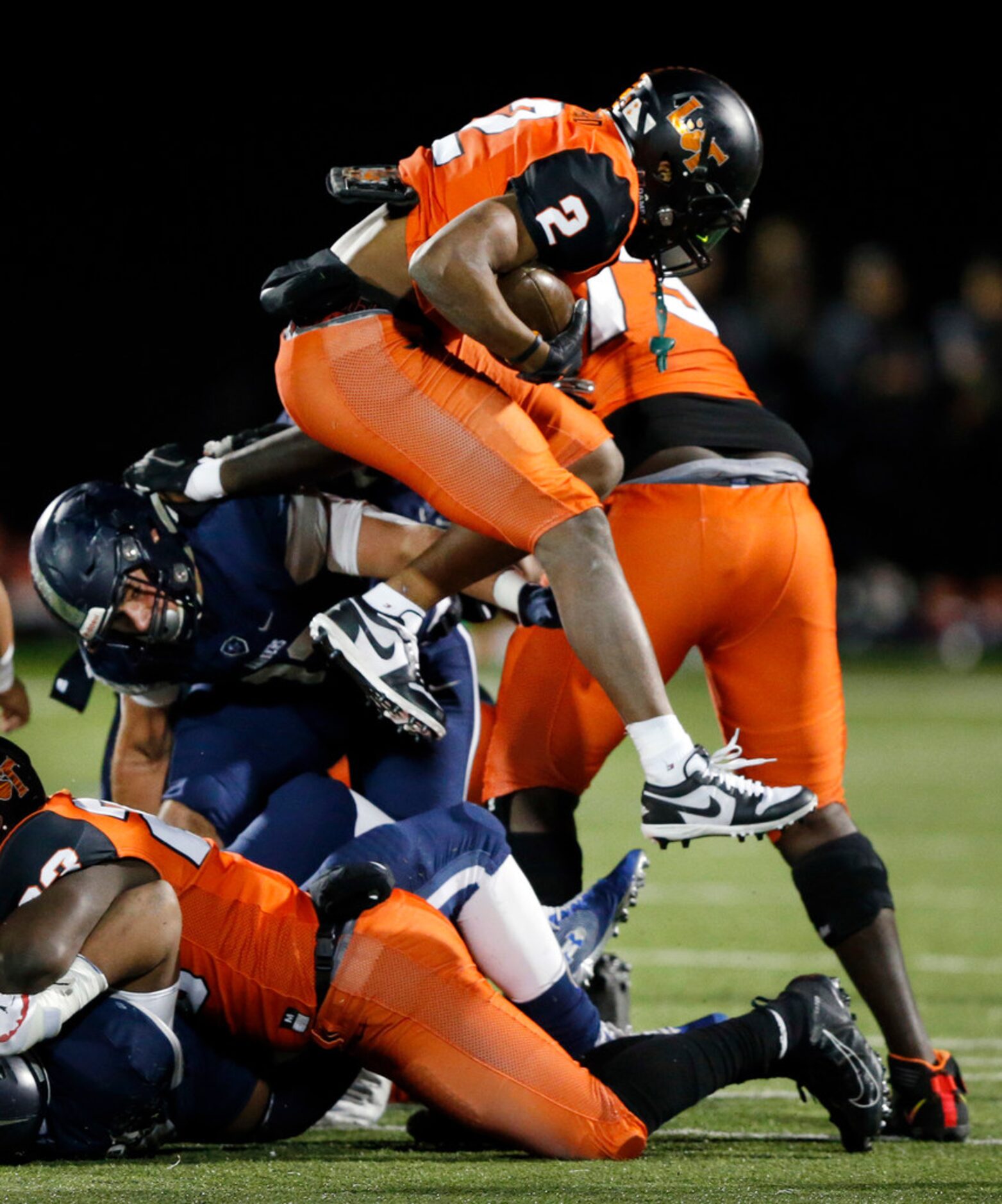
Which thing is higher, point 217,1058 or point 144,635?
point 144,635

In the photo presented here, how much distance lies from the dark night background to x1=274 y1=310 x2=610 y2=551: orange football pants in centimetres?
1197

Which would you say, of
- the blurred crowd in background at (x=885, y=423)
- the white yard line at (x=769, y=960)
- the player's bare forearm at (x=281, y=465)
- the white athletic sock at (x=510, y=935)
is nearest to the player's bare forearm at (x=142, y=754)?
the player's bare forearm at (x=281, y=465)

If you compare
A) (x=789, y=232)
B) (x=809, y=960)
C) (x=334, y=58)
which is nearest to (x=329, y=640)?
(x=809, y=960)

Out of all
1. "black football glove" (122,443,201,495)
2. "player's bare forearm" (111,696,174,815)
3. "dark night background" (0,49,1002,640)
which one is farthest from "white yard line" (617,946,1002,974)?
"dark night background" (0,49,1002,640)

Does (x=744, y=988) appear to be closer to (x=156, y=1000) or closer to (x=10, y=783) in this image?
(x=156, y=1000)

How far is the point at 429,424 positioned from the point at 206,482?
798 mm

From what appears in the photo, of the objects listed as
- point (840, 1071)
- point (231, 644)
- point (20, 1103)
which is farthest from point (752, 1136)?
point (231, 644)

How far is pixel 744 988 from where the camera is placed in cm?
512

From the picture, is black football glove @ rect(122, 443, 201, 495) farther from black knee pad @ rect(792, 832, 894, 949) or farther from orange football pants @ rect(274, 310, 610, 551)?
black knee pad @ rect(792, 832, 894, 949)

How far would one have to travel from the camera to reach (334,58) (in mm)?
16406

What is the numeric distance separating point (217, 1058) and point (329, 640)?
0.85 meters

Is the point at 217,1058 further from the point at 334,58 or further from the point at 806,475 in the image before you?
the point at 334,58

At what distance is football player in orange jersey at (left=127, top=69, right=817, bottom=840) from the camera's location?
3.52 m

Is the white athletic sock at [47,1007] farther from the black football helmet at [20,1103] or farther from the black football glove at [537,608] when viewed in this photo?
the black football glove at [537,608]
